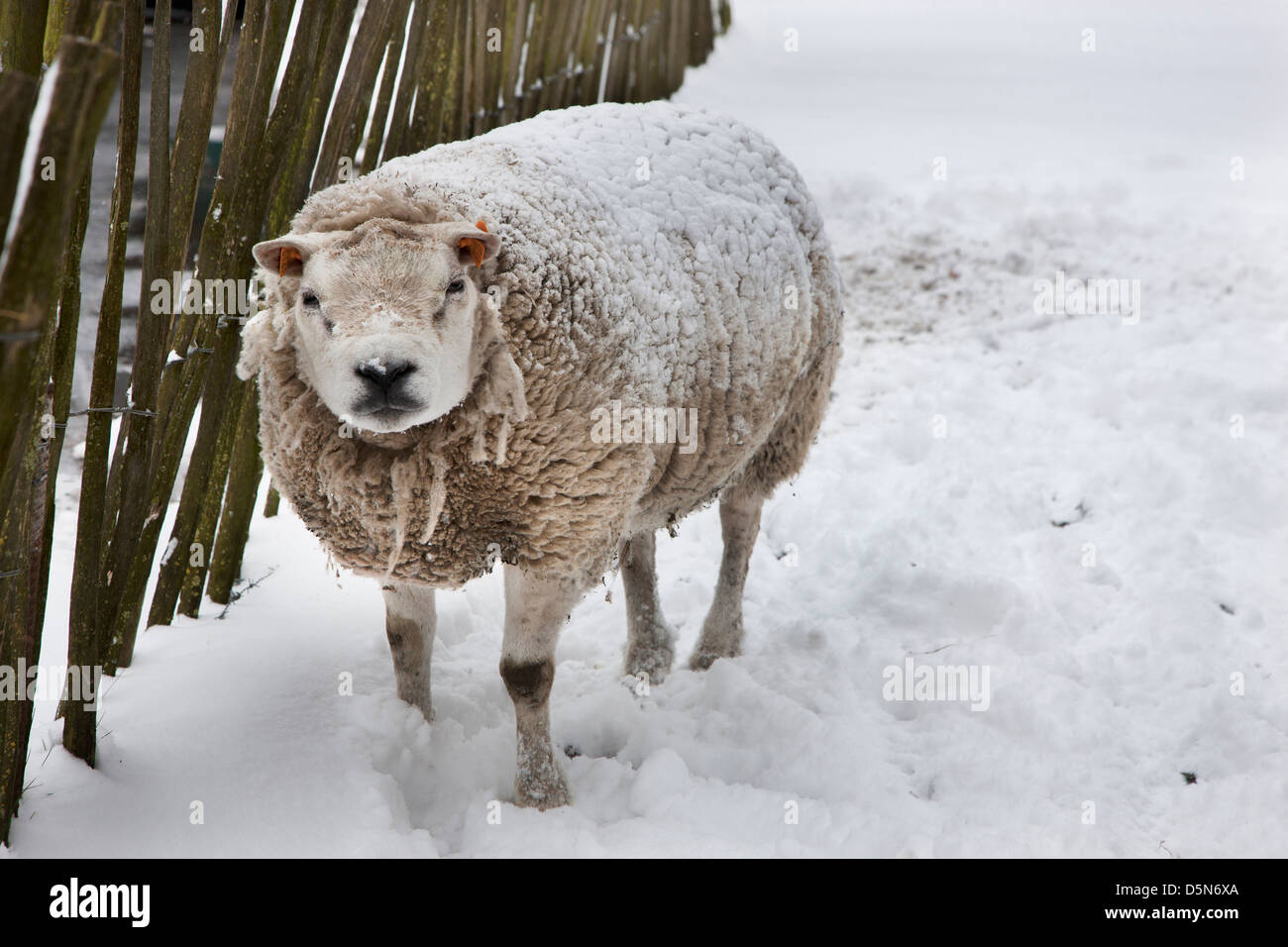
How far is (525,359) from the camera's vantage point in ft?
7.97

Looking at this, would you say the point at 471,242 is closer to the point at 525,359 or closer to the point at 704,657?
the point at 525,359

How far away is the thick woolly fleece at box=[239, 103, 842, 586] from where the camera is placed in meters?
2.44

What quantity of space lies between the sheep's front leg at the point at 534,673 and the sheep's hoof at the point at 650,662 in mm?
690

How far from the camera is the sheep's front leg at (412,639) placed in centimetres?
297

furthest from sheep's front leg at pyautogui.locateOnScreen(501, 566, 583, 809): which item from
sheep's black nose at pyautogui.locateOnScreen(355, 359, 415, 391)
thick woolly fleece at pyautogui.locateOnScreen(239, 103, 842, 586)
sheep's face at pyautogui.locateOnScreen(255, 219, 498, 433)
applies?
sheep's black nose at pyautogui.locateOnScreen(355, 359, 415, 391)

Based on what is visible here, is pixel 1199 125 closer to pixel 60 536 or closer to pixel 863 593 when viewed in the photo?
pixel 863 593

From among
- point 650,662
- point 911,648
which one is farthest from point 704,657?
point 911,648

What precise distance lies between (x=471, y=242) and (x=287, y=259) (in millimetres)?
376

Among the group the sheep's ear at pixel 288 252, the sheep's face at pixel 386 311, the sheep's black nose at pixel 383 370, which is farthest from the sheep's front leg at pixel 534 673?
the sheep's ear at pixel 288 252

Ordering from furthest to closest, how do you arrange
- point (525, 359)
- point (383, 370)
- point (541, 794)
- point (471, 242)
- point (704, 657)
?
point (704, 657) < point (541, 794) < point (525, 359) < point (471, 242) < point (383, 370)

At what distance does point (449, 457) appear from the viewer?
2.50 m

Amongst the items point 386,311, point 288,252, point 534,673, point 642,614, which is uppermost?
point 288,252

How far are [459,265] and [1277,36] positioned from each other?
1297cm

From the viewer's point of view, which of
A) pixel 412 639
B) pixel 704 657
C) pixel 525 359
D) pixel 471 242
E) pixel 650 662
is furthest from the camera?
pixel 704 657
